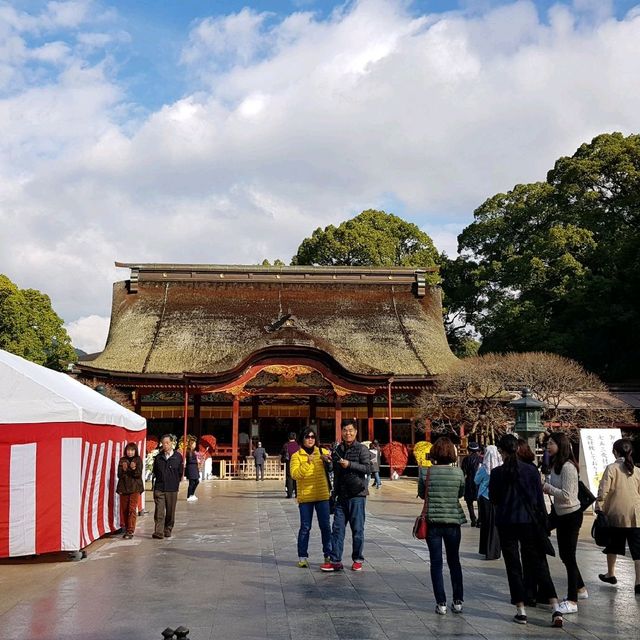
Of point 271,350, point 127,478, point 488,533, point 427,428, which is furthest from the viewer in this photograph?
point 427,428

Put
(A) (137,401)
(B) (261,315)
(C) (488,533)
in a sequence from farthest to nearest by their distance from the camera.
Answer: (B) (261,315)
(A) (137,401)
(C) (488,533)

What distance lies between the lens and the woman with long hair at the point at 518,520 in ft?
21.3

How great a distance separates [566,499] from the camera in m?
7.11

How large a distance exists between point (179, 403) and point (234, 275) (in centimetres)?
910

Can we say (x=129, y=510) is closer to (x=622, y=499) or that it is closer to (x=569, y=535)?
(x=569, y=535)

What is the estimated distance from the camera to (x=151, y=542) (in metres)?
11.5

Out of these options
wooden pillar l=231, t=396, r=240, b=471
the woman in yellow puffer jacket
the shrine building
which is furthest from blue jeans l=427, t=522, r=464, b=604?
wooden pillar l=231, t=396, r=240, b=471

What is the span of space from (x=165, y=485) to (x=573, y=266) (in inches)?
1165

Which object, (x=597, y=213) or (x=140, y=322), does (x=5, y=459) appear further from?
(x=597, y=213)

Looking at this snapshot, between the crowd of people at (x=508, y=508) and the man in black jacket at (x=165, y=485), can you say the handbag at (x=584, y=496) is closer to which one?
the crowd of people at (x=508, y=508)

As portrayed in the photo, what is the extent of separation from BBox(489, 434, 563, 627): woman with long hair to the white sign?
24.3ft

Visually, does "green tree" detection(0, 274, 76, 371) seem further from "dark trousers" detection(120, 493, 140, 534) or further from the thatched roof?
"dark trousers" detection(120, 493, 140, 534)

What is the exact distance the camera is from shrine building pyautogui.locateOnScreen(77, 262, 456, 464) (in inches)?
1096

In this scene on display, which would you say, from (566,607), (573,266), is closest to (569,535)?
(566,607)
